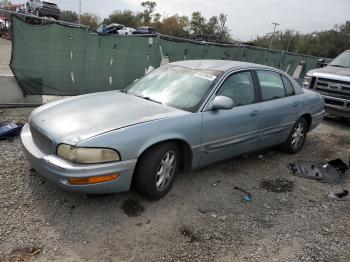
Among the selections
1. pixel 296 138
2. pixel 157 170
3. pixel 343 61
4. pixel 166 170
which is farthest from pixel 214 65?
pixel 343 61

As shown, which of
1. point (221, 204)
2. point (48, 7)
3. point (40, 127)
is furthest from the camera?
point (48, 7)

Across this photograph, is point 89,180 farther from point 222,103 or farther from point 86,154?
point 222,103

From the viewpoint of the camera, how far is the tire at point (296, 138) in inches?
227

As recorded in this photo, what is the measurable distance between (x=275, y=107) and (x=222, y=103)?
1433 millimetres

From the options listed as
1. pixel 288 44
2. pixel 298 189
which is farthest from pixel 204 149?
pixel 288 44

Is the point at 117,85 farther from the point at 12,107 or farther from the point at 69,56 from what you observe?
the point at 12,107

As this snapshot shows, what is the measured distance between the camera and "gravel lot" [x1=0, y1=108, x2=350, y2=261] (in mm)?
3010

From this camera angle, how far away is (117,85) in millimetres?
8148

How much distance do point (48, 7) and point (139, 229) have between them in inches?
1080

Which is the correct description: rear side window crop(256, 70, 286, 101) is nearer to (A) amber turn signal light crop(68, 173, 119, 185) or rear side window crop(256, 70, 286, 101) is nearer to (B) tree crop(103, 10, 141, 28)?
(A) amber turn signal light crop(68, 173, 119, 185)

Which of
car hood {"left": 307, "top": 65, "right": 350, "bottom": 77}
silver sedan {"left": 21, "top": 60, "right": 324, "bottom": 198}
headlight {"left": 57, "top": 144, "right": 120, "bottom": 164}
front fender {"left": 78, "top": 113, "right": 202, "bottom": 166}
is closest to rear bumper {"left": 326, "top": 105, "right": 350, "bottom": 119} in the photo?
car hood {"left": 307, "top": 65, "right": 350, "bottom": 77}

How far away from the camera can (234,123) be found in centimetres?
436

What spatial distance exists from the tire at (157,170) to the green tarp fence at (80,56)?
433cm

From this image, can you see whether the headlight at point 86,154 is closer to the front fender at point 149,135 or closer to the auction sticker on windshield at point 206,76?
the front fender at point 149,135
